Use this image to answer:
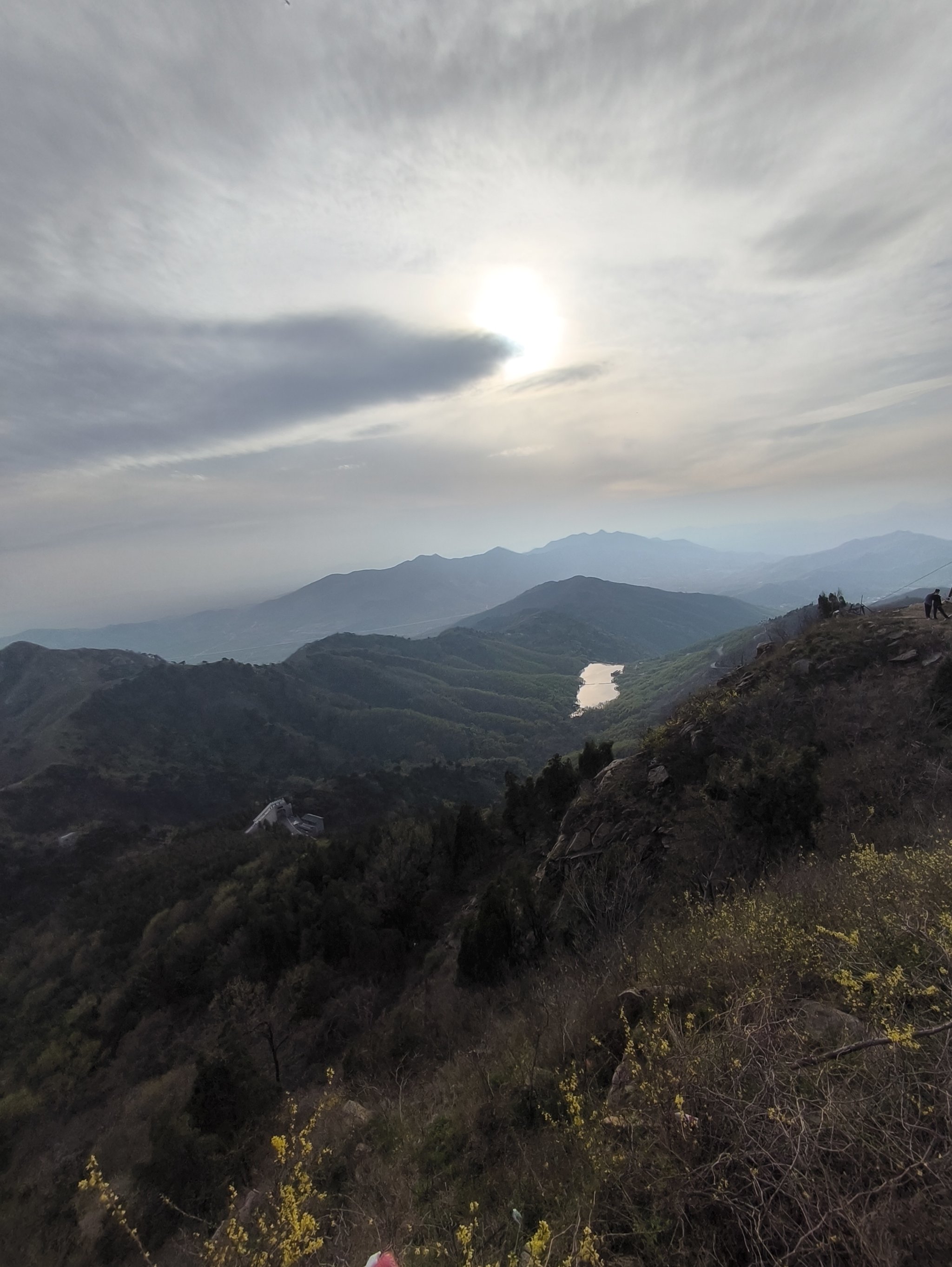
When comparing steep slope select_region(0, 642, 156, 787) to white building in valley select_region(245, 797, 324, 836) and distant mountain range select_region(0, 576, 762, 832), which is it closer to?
distant mountain range select_region(0, 576, 762, 832)

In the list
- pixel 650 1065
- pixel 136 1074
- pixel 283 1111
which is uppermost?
pixel 650 1065

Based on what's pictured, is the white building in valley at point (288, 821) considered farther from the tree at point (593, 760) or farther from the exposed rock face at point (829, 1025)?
the exposed rock face at point (829, 1025)

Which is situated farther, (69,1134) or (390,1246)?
(69,1134)

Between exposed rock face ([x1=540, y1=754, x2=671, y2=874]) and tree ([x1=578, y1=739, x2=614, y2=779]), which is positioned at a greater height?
exposed rock face ([x1=540, y1=754, x2=671, y2=874])

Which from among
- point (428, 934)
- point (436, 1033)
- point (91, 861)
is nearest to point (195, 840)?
point (91, 861)

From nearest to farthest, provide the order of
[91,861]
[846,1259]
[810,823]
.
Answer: [846,1259], [810,823], [91,861]

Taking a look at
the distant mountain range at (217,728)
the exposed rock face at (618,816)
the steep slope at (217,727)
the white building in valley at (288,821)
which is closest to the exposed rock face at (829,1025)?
the exposed rock face at (618,816)

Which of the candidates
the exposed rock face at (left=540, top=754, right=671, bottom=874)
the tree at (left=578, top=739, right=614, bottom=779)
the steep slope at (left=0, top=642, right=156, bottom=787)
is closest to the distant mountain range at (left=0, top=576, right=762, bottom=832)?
the steep slope at (left=0, top=642, right=156, bottom=787)

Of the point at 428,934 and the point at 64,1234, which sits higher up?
the point at 64,1234

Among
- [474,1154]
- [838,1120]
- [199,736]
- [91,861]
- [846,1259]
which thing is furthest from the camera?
[199,736]

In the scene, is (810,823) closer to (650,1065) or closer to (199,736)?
(650,1065)
